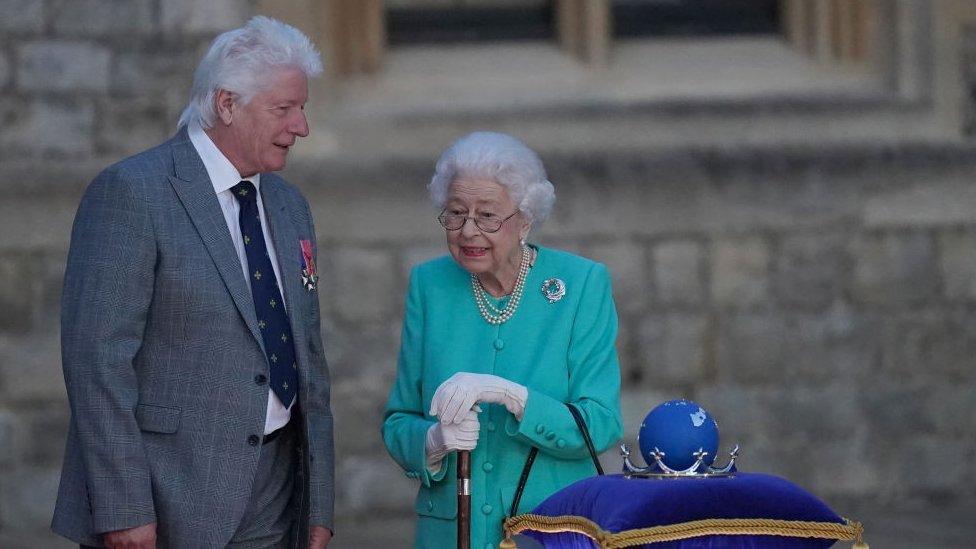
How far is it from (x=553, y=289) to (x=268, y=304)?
65 centimetres

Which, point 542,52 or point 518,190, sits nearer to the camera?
point 518,190

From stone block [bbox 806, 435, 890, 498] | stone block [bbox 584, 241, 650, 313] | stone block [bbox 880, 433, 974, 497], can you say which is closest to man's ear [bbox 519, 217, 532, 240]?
stone block [bbox 584, 241, 650, 313]

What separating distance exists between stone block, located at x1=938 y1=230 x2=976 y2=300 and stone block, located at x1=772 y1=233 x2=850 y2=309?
1.54ft

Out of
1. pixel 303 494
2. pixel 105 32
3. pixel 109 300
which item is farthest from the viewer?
pixel 105 32

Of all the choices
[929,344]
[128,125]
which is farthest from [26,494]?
[929,344]

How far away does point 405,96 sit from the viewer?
693cm

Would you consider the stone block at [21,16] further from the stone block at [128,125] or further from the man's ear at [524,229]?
the man's ear at [524,229]

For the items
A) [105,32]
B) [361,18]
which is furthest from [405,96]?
[105,32]

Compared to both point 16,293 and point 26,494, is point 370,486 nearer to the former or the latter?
point 26,494

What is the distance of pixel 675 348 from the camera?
685cm

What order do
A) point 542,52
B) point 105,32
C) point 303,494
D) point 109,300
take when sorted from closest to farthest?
1. point 109,300
2. point 303,494
3. point 105,32
4. point 542,52

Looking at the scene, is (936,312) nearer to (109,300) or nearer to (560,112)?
(560,112)

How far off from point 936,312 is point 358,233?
8.08 feet

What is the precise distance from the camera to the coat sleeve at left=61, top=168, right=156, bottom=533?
10.7 feet
